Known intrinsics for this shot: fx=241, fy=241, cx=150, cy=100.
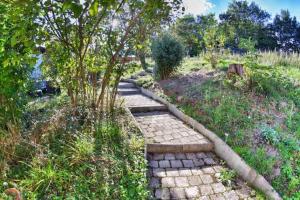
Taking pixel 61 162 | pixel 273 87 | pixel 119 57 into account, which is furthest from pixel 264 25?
pixel 61 162

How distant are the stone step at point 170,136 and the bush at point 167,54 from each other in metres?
3.23

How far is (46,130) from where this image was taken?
3984 millimetres

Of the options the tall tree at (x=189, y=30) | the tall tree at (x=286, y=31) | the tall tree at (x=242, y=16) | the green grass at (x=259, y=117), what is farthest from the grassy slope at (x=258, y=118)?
the tall tree at (x=286, y=31)

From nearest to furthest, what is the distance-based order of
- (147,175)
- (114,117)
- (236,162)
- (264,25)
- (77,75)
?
(147,175), (236,162), (77,75), (114,117), (264,25)

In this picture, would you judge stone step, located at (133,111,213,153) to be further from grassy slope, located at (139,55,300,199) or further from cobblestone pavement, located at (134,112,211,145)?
grassy slope, located at (139,55,300,199)

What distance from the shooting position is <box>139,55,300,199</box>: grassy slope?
362 cm

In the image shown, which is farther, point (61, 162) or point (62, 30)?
point (62, 30)

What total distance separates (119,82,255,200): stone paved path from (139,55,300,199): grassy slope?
42cm

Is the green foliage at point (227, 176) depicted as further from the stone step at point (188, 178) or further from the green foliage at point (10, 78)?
the green foliage at point (10, 78)

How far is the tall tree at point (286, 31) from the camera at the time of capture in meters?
34.9

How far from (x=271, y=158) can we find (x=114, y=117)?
9.77 feet

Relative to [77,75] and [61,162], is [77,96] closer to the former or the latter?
[77,75]

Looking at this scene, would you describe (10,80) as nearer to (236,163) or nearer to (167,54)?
(236,163)

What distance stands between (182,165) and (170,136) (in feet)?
2.88
